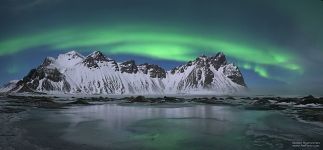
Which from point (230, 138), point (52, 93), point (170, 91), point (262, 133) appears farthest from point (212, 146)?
point (170, 91)

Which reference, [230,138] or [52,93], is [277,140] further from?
[52,93]

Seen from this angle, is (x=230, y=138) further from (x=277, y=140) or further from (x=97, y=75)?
(x=97, y=75)

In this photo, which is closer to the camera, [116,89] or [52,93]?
[52,93]

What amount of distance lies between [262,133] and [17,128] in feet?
23.4

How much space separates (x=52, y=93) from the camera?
29.8m

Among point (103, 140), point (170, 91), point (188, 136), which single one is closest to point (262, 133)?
point (188, 136)

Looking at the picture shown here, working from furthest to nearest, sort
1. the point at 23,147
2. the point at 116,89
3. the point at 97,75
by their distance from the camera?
the point at 116,89
the point at 97,75
the point at 23,147

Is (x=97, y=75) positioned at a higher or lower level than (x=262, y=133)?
A: higher

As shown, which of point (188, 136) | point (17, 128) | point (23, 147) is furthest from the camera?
point (17, 128)

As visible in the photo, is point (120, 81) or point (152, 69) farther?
point (120, 81)

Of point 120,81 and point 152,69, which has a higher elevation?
point 120,81

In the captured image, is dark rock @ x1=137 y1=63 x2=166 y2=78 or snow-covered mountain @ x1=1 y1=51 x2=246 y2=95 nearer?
dark rock @ x1=137 y1=63 x2=166 y2=78

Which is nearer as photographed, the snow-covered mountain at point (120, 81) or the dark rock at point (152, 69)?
the dark rock at point (152, 69)

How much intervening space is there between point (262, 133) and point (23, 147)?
606 cm
